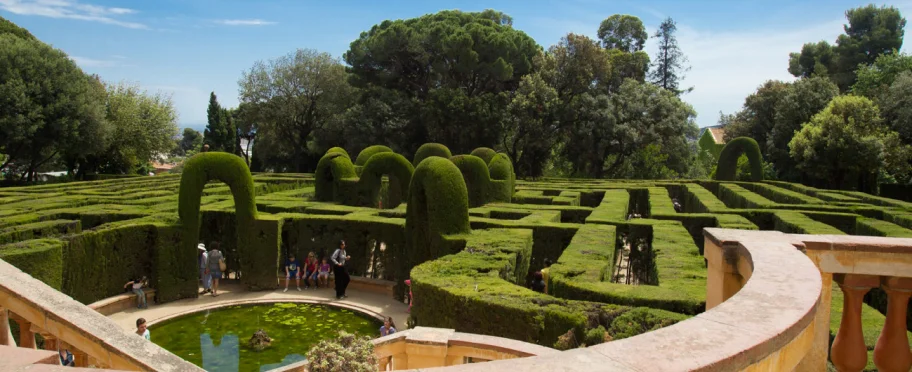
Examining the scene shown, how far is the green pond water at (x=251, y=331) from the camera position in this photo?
10.4m

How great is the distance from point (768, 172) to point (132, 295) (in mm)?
38252

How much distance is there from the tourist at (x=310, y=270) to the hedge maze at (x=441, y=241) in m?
0.59

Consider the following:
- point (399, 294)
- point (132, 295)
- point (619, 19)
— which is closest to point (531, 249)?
Result: point (399, 294)

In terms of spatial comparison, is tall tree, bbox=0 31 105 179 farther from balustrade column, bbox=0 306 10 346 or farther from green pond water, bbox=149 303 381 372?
balustrade column, bbox=0 306 10 346

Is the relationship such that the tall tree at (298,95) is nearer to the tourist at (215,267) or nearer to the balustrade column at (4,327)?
the tourist at (215,267)

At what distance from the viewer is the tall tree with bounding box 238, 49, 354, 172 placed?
45.8 meters

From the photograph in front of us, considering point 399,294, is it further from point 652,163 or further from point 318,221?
point 652,163

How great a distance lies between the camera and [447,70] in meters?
41.7

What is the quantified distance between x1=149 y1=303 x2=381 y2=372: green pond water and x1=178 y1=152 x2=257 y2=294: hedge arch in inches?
67.7

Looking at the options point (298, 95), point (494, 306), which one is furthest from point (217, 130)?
point (494, 306)

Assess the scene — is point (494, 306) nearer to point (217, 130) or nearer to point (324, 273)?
point (324, 273)

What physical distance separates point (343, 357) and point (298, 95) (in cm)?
4478

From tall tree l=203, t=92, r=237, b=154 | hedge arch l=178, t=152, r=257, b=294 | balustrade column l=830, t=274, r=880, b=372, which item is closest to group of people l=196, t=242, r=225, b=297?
hedge arch l=178, t=152, r=257, b=294

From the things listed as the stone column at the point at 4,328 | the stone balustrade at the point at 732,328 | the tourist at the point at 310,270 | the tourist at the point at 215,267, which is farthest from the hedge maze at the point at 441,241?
the stone column at the point at 4,328
